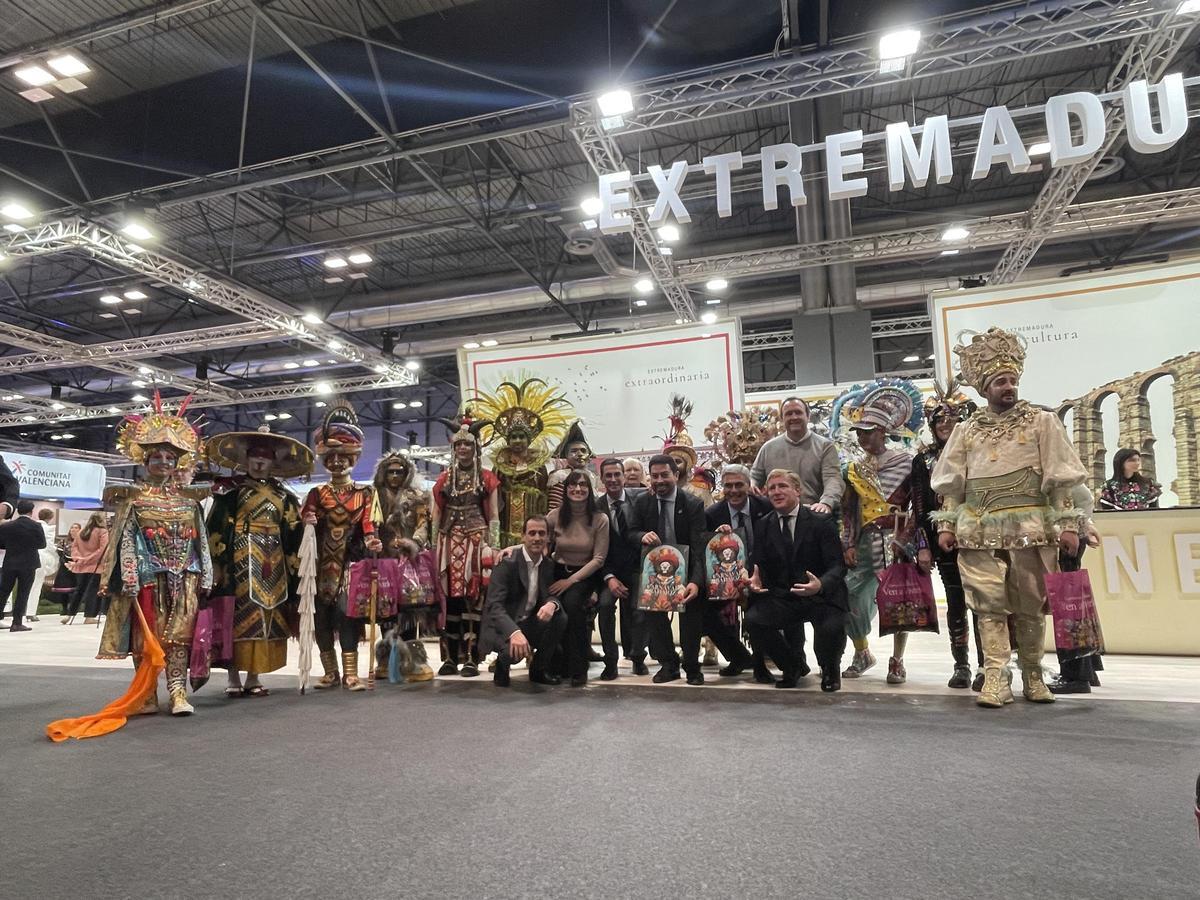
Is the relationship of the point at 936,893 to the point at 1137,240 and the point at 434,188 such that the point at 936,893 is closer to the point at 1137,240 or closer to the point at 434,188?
the point at 434,188

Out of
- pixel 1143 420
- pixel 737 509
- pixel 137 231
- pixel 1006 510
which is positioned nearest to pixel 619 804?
pixel 1006 510

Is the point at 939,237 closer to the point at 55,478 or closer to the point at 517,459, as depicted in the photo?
the point at 517,459

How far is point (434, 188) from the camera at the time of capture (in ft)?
33.5

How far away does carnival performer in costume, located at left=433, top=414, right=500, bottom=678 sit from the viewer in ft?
15.1

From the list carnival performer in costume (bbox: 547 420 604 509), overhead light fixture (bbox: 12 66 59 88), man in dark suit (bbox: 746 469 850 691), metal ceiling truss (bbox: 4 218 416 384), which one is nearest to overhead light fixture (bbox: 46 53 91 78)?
overhead light fixture (bbox: 12 66 59 88)

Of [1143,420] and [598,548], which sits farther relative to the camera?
[1143,420]

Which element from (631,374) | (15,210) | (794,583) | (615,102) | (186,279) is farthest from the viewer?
(186,279)

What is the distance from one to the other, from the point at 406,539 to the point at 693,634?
6.19 feet

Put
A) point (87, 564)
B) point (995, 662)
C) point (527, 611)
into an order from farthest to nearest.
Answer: point (87, 564) → point (527, 611) → point (995, 662)

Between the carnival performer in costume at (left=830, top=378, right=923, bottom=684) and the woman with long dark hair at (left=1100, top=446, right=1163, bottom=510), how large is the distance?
10.3 feet

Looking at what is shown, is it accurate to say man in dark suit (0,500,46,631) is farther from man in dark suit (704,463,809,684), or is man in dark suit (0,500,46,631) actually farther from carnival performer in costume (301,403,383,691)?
man in dark suit (704,463,809,684)

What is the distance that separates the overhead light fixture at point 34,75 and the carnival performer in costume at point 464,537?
22.7ft

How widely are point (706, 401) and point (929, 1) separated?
169 inches

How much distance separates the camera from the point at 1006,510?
349cm
